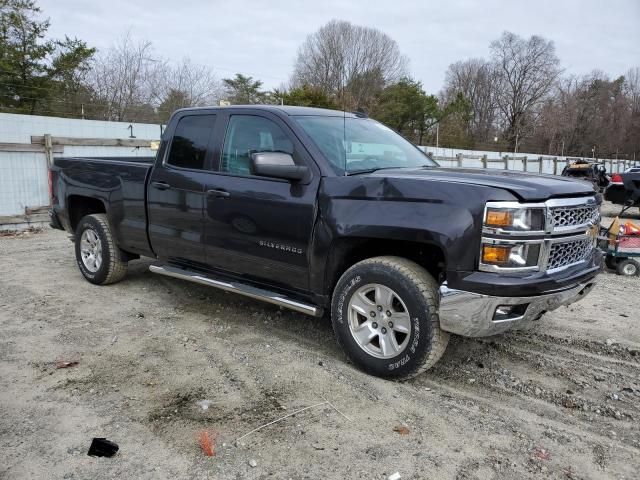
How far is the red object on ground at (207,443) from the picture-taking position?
2.68 meters

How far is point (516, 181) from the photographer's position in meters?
3.18

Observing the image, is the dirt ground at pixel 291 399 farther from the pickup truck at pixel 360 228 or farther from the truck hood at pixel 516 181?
the truck hood at pixel 516 181

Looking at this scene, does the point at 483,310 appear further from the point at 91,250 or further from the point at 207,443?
the point at 91,250

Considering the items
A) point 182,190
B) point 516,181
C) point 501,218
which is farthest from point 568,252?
point 182,190

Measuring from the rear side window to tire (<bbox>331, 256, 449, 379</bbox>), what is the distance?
1917 mm

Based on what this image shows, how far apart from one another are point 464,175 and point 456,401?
149 cm

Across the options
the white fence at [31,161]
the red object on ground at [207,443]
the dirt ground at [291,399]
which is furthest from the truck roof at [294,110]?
the white fence at [31,161]

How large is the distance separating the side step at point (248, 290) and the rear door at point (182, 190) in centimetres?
11

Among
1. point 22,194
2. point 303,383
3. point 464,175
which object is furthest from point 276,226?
point 22,194

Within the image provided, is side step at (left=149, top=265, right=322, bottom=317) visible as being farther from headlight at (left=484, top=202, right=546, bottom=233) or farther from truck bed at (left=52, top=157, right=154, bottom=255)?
headlight at (left=484, top=202, right=546, bottom=233)

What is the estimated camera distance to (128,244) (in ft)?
17.6

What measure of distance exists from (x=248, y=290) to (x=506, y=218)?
215 centimetres

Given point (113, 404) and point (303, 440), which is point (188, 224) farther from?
point (303, 440)

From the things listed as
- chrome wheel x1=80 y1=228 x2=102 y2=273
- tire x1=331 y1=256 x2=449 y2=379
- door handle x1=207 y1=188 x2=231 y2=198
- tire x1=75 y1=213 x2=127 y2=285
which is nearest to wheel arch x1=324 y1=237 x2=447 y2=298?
A: tire x1=331 y1=256 x2=449 y2=379
